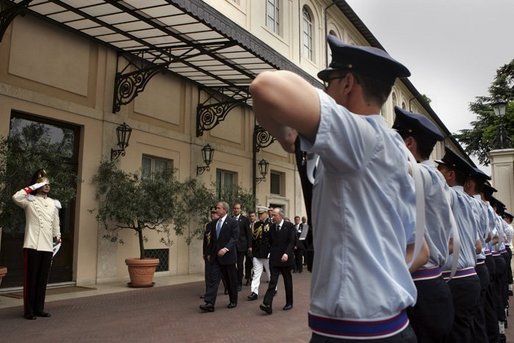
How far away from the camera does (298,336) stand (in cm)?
676

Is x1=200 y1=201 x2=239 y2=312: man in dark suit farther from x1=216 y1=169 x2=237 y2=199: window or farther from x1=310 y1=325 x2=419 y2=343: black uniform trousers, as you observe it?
x1=310 y1=325 x2=419 y2=343: black uniform trousers

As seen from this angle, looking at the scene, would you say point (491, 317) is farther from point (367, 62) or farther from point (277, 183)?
point (277, 183)

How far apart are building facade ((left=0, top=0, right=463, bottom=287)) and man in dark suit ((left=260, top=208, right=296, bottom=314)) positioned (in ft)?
15.9

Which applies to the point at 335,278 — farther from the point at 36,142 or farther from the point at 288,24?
the point at 288,24

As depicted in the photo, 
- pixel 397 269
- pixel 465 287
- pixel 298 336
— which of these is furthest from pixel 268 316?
pixel 397 269

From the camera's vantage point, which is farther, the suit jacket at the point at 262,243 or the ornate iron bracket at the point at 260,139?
the ornate iron bracket at the point at 260,139

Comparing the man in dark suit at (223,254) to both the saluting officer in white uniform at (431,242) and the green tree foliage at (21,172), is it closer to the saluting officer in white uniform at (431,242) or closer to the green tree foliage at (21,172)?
the green tree foliage at (21,172)

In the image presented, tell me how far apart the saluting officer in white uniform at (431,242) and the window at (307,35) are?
18.6 metres

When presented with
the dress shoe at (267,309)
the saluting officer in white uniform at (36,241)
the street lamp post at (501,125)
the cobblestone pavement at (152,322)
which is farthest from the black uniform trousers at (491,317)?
the street lamp post at (501,125)

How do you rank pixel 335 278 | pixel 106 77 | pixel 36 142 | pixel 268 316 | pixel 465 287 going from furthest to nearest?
pixel 106 77
pixel 36 142
pixel 268 316
pixel 465 287
pixel 335 278

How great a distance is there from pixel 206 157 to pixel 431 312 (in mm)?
12973

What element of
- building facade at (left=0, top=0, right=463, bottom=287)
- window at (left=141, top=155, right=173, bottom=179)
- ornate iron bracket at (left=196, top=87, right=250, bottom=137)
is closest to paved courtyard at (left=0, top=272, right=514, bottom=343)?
building facade at (left=0, top=0, right=463, bottom=287)

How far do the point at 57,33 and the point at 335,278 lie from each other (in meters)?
11.4

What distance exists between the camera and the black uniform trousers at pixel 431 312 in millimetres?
2896
